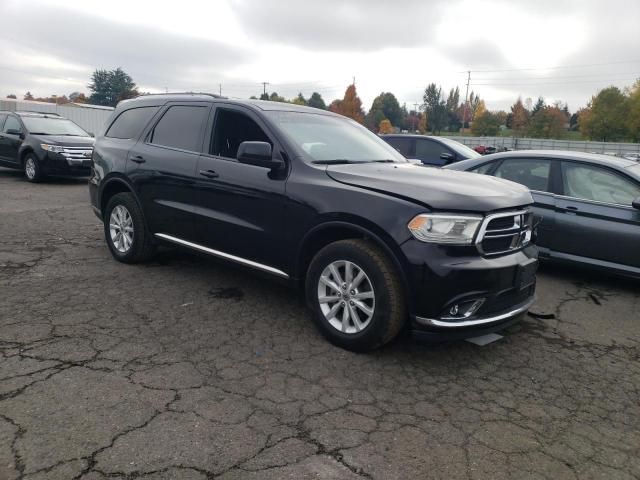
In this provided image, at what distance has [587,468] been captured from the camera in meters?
2.58

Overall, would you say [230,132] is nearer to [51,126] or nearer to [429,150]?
[429,150]

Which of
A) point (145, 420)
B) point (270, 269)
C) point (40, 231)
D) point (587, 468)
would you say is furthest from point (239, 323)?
point (40, 231)

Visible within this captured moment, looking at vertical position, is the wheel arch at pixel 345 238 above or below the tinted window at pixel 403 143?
below

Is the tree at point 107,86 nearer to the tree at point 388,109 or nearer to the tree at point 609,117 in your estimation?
the tree at point 388,109

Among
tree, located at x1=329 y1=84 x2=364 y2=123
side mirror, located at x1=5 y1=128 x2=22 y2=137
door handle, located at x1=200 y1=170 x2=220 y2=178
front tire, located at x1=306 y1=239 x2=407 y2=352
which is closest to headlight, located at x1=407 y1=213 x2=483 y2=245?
front tire, located at x1=306 y1=239 x2=407 y2=352

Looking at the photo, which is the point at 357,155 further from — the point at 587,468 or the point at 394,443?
the point at 587,468

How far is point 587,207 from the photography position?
571 centimetres

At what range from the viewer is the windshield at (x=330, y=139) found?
170 inches

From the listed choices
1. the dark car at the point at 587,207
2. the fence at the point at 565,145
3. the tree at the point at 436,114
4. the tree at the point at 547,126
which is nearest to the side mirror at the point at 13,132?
the dark car at the point at 587,207

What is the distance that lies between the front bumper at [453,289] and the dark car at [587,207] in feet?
7.13

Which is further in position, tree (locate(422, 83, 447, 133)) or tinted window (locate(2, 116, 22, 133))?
tree (locate(422, 83, 447, 133))

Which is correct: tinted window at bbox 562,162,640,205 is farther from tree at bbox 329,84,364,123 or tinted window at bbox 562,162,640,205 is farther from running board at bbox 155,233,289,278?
tree at bbox 329,84,364,123

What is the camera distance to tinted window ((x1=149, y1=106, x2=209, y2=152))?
16.2 ft

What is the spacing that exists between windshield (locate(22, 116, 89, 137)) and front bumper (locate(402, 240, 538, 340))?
12582mm
